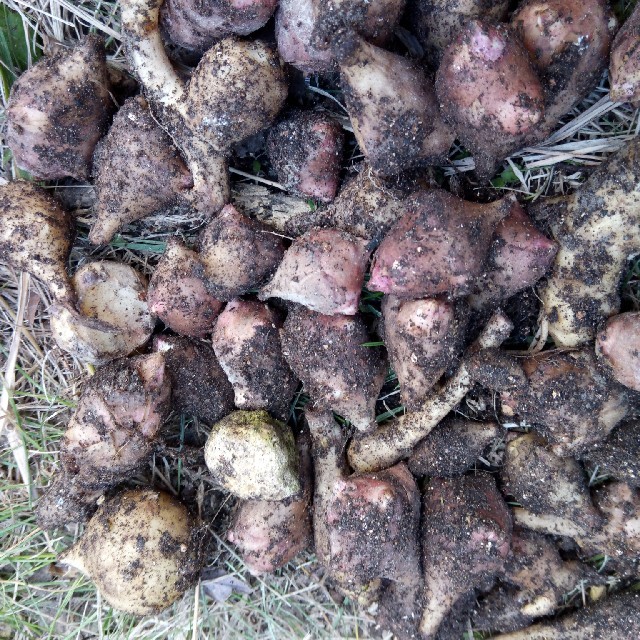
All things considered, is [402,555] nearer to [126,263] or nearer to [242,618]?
[242,618]

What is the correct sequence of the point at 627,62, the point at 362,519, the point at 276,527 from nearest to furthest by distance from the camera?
1. the point at 627,62
2. the point at 362,519
3. the point at 276,527

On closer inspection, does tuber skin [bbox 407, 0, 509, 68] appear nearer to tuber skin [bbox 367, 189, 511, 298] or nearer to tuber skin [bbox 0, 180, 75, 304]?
tuber skin [bbox 367, 189, 511, 298]

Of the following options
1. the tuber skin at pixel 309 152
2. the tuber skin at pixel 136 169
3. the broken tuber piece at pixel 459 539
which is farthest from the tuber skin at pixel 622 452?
the tuber skin at pixel 136 169

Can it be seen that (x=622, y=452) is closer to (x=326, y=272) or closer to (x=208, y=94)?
(x=326, y=272)

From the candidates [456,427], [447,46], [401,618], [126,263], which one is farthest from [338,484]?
[447,46]

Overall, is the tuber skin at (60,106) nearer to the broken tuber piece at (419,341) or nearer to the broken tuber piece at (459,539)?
the broken tuber piece at (419,341)

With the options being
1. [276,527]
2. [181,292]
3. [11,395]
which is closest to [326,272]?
[181,292]
